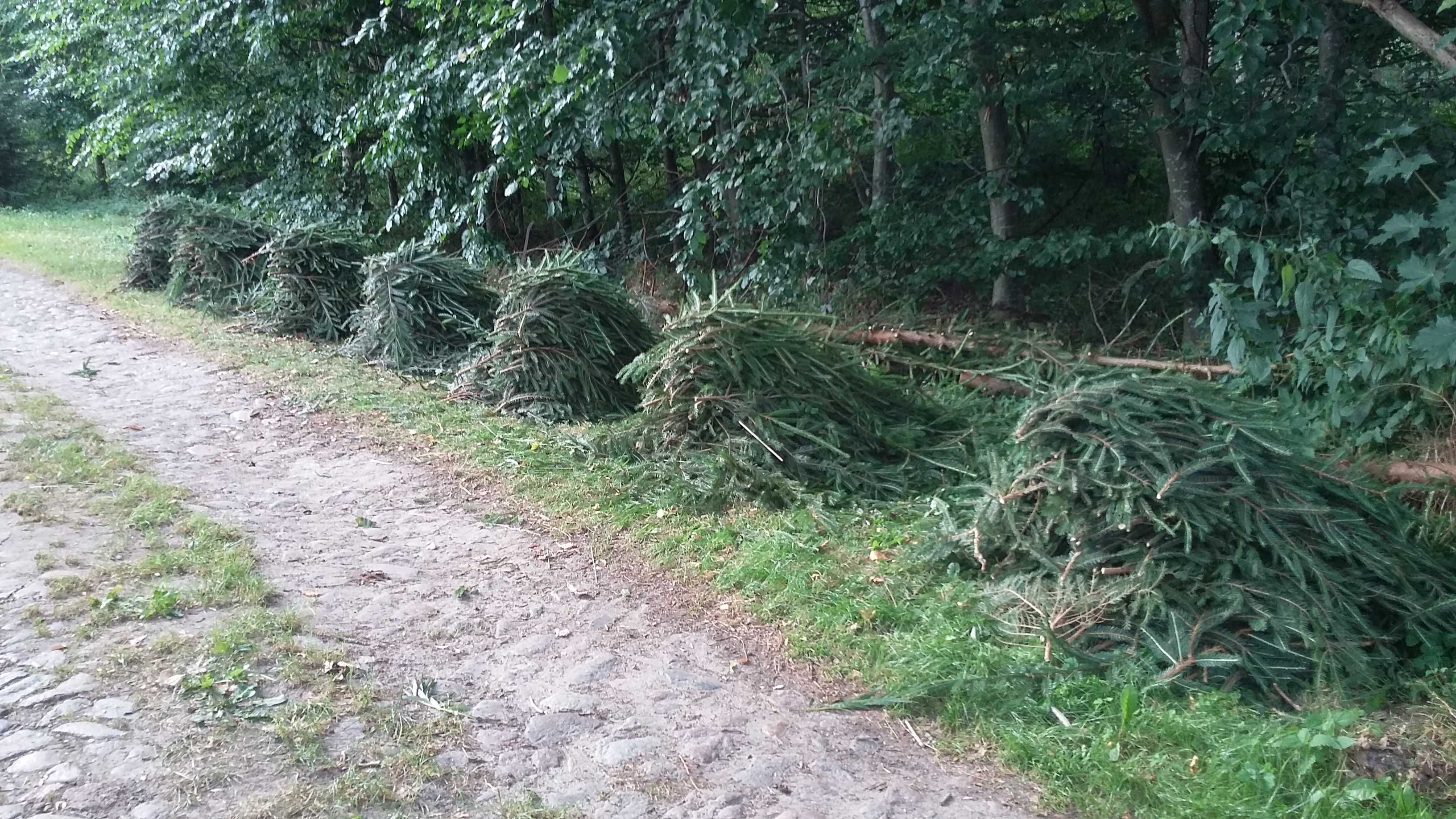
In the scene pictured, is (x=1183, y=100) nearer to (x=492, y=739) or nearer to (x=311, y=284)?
(x=492, y=739)

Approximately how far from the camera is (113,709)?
3516 mm

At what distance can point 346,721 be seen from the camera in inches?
139

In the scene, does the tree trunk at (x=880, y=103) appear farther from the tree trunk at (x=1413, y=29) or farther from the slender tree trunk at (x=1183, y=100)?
the tree trunk at (x=1413, y=29)

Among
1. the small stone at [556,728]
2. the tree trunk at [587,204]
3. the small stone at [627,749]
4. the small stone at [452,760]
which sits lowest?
the small stone at [627,749]

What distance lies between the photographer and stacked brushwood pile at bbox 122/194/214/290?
12.7 meters

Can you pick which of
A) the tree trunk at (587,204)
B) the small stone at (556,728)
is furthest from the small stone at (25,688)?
the tree trunk at (587,204)

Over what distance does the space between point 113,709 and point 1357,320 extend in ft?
19.0

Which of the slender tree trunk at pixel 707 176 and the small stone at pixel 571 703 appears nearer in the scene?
the small stone at pixel 571 703

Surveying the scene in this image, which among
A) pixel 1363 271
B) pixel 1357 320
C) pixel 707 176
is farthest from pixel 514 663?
pixel 707 176

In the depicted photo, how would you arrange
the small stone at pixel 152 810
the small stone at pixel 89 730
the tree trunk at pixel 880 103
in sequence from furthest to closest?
the tree trunk at pixel 880 103 < the small stone at pixel 89 730 < the small stone at pixel 152 810

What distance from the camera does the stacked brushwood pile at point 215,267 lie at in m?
11.6

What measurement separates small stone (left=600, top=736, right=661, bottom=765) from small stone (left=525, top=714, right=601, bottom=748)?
14 centimetres

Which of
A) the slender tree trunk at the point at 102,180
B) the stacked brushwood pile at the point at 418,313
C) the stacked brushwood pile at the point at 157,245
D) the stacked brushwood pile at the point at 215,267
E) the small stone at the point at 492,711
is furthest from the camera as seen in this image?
the slender tree trunk at the point at 102,180

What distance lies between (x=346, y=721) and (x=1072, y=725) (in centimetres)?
236
